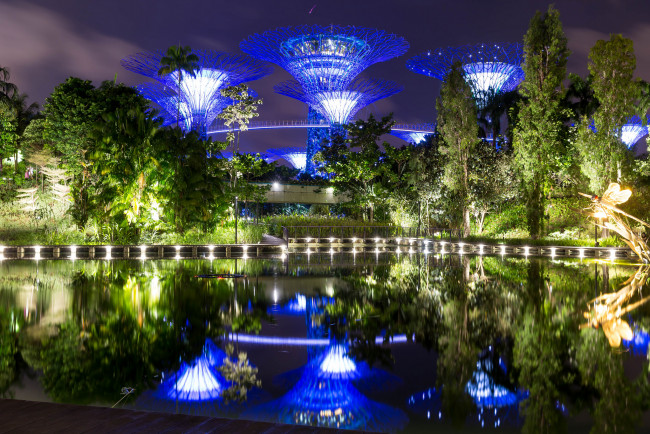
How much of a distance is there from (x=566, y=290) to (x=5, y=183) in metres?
42.8

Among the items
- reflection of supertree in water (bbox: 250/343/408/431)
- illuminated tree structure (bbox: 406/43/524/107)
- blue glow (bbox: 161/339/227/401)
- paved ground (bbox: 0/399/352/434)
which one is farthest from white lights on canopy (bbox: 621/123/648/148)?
paved ground (bbox: 0/399/352/434)

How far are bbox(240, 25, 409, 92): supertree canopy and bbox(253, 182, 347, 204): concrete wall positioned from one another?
10.9 metres

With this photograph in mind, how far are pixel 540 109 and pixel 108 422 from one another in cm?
2808

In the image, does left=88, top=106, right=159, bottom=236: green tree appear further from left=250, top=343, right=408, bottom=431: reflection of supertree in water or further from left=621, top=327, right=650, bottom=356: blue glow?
left=621, top=327, right=650, bottom=356: blue glow

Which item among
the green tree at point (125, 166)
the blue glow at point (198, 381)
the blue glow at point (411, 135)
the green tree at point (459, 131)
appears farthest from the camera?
the blue glow at point (411, 135)

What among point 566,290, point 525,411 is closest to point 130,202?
point 566,290

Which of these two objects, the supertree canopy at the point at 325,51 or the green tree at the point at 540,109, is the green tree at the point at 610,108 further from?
the supertree canopy at the point at 325,51

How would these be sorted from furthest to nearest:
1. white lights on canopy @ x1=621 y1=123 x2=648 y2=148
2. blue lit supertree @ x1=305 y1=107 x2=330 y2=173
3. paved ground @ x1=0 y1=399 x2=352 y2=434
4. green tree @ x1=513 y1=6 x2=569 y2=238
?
white lights on canopy @ x1=621 y1=123 x2=648 y2=148 → blue lit supertree @ x1=305 y1=107 x2=330 y2=173 → green tree @ x1=513 y1=6 x2=569 y2=238 → paved ground @ x1=0 y1=399 x2=352 y2=434

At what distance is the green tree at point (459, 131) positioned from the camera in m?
32.9

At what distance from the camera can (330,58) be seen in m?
48.8

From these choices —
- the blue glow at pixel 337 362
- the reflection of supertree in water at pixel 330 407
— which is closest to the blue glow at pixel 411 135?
the blue glow at pixel 337 362

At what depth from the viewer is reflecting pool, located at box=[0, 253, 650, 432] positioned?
4766 mm

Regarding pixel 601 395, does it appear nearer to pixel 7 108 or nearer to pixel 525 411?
pixel 525 411

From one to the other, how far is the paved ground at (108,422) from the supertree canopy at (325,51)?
43.7 metres
